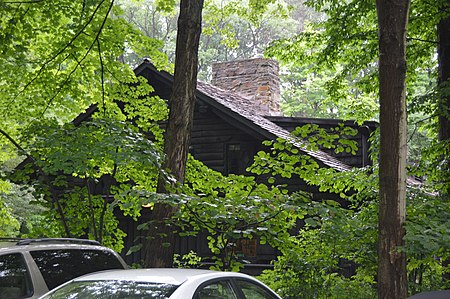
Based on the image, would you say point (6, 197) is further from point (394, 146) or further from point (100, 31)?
point (394, 146)

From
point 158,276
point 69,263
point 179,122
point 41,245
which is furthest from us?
point 179,122

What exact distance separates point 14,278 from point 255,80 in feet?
67.4

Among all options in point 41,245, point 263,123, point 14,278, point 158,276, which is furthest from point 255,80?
point 158,276

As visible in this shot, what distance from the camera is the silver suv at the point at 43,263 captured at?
6.89 m

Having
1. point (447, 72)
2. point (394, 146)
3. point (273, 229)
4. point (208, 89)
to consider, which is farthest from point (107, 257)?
point (208, 89)

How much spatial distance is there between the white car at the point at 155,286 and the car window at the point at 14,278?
4.12 ft

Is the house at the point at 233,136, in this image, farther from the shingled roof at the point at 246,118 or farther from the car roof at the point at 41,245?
the car roof at the point at 41,245

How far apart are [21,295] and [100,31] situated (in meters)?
6.73

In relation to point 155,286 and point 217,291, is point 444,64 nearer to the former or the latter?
point 217,291

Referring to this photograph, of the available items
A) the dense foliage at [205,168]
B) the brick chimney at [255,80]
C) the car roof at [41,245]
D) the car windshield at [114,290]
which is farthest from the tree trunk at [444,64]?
the brick chimney at [255,80]

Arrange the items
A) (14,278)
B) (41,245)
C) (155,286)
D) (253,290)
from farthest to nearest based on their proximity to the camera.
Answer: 1. (41,245)
2. (14,278)
3. (253,290)
4. (155,286)

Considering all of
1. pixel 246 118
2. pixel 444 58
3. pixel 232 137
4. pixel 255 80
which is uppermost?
pixel 255 80

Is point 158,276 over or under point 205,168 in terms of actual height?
under

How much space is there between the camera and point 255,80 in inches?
1049
